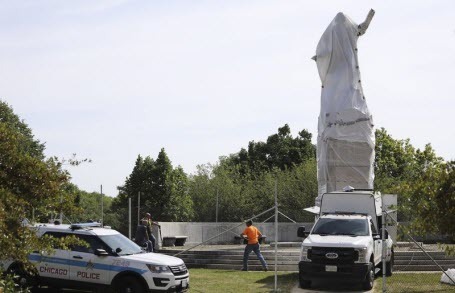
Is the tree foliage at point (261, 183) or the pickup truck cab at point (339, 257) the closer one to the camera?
the pickup truck cab at point (339, 257)

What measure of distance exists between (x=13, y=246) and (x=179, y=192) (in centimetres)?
4583

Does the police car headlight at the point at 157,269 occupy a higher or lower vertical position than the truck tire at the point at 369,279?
higher

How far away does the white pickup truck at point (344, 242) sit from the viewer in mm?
17188

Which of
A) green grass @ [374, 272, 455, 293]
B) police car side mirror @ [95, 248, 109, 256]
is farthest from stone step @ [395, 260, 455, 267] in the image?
police car side mirror @ [95, 248, 109, 256]

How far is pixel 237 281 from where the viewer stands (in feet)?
63.7

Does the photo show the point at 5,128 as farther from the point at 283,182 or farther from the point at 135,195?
the point at 135,195

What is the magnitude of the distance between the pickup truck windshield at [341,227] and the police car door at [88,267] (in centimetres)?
567

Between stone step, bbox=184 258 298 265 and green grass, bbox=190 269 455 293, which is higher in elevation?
stone step, bbox=184 258 298 265

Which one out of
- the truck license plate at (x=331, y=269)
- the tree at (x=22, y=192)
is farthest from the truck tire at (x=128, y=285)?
the truck license plate at (x=331, y=269)

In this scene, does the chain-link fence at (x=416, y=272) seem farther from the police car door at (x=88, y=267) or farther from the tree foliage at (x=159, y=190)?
the tree foliage at (x=159, y=190)

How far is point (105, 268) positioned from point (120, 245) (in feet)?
2.91

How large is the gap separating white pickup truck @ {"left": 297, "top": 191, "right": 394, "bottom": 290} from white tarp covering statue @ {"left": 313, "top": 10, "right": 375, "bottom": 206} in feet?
23.2

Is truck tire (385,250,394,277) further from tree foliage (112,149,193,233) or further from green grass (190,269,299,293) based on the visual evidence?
tree foliage (112,149,193,233)

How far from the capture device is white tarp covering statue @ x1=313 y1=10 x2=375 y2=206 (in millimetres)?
26969
